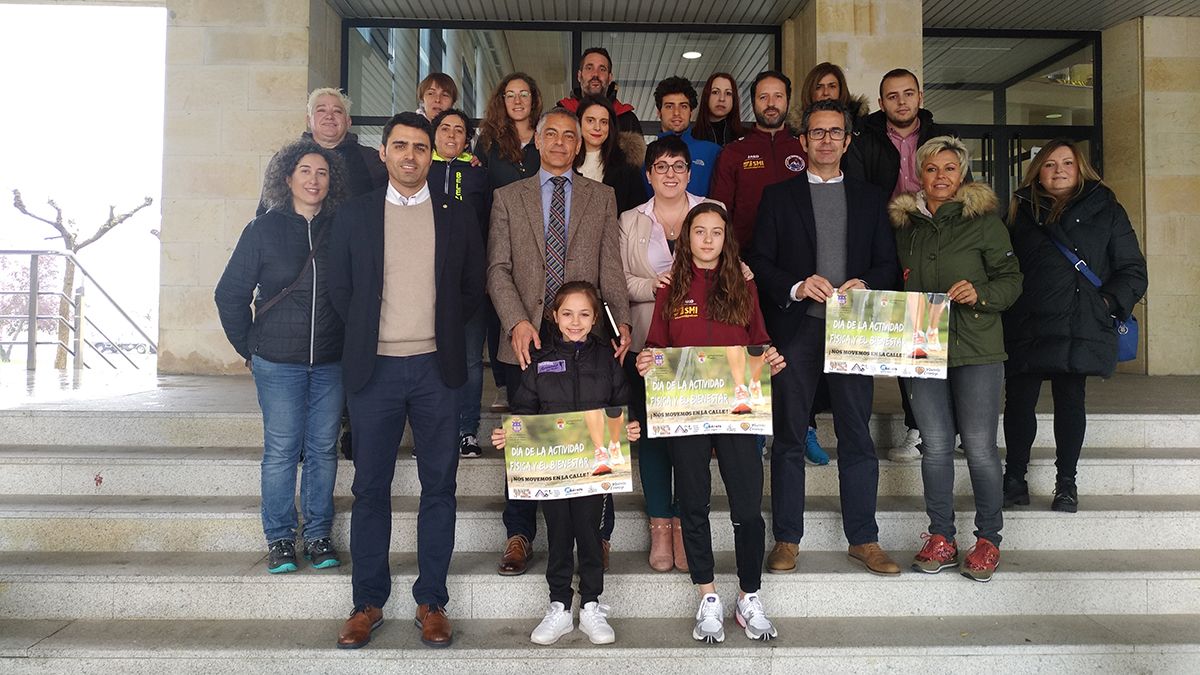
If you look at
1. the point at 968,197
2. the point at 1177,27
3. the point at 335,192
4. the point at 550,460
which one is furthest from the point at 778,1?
the point at 550,460

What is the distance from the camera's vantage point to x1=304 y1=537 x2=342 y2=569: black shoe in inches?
131

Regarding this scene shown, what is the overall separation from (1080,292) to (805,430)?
148 centimetres

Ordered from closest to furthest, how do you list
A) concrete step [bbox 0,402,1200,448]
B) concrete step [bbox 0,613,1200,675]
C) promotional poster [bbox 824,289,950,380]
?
concrete step [bbox 0,613,1200,675] < promotional poster [bbox 824,289,950,380] < concrete step [bbox 0,402,1200,448]

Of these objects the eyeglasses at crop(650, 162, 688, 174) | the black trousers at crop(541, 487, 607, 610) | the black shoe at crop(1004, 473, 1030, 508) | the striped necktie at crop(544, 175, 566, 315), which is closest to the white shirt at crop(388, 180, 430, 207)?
the striped necktie at crop(544, 175, 566, 315)

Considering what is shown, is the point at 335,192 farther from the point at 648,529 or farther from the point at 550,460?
the point at 648,529

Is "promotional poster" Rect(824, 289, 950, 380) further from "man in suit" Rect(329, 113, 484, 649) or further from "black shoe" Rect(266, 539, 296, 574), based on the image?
"black shoe" Rect(266, 539, 296, 574)

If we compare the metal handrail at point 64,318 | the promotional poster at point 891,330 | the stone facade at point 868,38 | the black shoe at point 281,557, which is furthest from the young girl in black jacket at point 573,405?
the metal handrail at point 64,318

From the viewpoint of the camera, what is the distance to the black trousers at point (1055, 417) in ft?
11.8

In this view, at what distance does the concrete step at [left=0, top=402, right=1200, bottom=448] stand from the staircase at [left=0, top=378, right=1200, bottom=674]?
160mm

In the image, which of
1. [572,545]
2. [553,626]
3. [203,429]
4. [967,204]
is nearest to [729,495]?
[572,545]

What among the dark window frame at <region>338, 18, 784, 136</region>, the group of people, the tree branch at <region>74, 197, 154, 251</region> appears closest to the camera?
the group of people

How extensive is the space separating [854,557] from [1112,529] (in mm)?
1354

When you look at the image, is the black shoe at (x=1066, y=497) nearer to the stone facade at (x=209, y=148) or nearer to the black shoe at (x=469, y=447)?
the black shoe at (x=469, y=447)

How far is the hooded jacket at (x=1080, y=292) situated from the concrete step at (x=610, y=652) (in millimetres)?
1192
